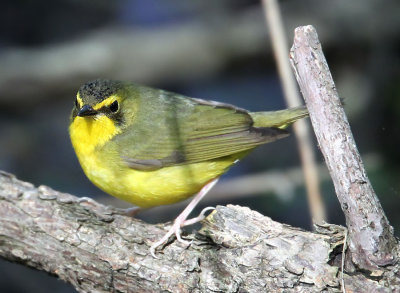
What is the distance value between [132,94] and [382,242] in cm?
218

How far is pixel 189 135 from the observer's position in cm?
450

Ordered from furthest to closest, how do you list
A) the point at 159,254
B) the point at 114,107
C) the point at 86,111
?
1. the point at 114,107
2. the point at 86,111
3. the point at 159,254

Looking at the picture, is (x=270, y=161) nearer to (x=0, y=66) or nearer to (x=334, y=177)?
(x=0, y=66)

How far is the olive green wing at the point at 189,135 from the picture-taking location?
432 centimetres

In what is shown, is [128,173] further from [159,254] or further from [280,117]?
[280,117]

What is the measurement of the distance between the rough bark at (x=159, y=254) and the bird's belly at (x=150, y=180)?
281 mm

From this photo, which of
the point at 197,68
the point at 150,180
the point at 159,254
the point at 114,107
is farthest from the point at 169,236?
the point at 197,68

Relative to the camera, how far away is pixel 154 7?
9070mm

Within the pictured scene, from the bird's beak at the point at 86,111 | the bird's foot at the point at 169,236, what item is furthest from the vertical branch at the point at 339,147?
the bird's beak at the point at 86,111

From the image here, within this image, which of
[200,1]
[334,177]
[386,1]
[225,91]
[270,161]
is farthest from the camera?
[200,1]

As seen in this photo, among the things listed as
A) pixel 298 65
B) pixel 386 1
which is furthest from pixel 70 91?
pixel 298 65

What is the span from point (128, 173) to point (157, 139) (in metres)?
0.37

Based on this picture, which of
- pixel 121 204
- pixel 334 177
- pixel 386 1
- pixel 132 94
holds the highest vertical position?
pixel 386 1

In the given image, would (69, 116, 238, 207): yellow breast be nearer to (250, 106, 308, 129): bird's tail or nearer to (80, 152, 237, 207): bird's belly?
(80, 152, 237, 207): bird's belly
